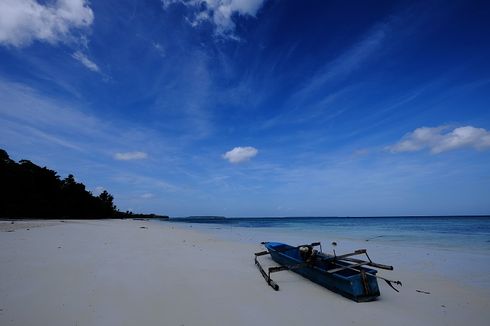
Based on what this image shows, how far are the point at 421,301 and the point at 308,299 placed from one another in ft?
9.06

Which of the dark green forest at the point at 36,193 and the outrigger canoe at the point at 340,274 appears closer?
the outrigger canoe at the point at 340,274

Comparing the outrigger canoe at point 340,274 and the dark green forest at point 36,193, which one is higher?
the dark green forest at point 36,193

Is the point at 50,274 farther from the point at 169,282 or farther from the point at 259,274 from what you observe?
the point at 259,274

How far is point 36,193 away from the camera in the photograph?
47.1m

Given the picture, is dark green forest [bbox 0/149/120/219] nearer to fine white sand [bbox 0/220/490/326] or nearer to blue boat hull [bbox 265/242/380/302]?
fine white sand [bbox 0/220/490/326]

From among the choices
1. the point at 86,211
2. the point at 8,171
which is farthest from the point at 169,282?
the point at 86,211

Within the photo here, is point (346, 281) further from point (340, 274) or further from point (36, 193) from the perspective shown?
point (36, 193)

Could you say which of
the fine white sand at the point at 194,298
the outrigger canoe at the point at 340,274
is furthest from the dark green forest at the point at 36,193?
the outrigger canoe at the point at 340,274

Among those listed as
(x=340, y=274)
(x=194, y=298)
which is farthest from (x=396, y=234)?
(x=194, y=298)

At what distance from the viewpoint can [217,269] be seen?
9438 millimetres

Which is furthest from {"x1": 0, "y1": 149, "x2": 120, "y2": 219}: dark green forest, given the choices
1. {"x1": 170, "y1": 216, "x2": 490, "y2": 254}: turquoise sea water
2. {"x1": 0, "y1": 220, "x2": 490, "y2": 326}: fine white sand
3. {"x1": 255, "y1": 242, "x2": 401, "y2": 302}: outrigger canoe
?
{"x1": 255, "y1": 242, "x2": 401, "y2": 302}: outrigger canoe

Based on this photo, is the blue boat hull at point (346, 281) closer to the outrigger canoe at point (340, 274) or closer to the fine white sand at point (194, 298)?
the outrigger canoe at point (340, 274)

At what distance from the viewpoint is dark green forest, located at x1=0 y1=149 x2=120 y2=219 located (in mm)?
42000

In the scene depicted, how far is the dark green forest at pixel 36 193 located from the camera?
138 feet
